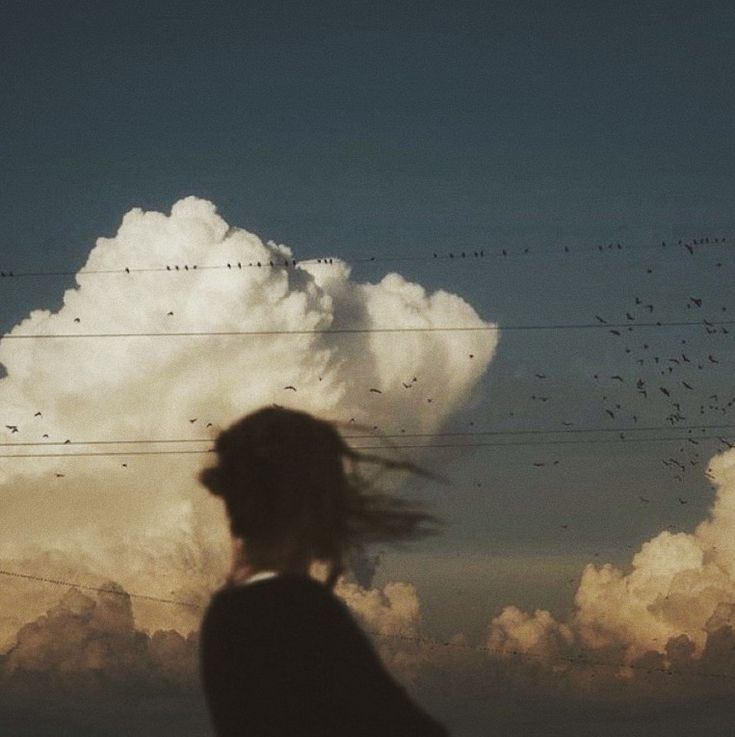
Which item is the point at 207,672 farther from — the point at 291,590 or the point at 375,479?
the point at 375,479

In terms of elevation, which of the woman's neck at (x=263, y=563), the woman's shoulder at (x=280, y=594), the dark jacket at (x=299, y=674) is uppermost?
the woman's neck at (x=263, y=563)

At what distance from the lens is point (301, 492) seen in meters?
11.2

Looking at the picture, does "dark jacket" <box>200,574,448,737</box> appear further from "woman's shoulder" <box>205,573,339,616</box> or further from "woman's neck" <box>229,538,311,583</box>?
"woman's neck" <box>229,538,311,583</box>

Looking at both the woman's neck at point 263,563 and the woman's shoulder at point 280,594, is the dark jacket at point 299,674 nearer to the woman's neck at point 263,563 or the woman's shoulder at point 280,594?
the woman's shoulder at point 280,594

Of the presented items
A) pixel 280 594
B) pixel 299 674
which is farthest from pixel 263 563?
pixel 299 674

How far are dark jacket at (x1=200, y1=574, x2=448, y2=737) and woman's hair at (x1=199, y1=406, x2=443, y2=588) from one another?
0.37 m

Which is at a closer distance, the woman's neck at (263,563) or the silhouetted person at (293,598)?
the silhouetted person at (293,598)

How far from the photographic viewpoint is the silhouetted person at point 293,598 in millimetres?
10617

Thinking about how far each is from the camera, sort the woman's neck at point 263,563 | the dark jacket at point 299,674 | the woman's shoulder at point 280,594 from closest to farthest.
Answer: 1. the dark jacket at point 299,674
2. the woman's shoulder at point 280,594
3. the woman's neck at point 263,563

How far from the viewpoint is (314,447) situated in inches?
443

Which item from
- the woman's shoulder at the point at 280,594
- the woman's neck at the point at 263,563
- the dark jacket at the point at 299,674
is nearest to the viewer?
the dark jacket at the point at 299,674

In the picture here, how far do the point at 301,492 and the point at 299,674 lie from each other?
114 cm

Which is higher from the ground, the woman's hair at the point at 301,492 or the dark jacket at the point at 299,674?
the woman's hair at the point at 301,492

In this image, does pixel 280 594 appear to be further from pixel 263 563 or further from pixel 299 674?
pixel 299 674
